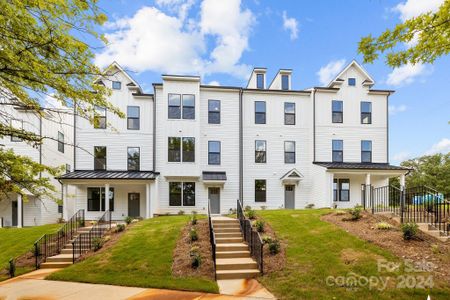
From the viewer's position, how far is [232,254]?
10.5m

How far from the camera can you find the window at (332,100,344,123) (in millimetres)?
23422

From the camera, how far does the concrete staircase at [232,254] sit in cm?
900

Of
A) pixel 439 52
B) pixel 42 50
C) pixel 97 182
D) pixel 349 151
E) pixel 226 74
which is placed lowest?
pixel 97 182

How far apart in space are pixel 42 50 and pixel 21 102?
1579 millimetres

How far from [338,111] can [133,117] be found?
15486 mm

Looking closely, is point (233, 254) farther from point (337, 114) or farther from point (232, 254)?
point (337, 114)

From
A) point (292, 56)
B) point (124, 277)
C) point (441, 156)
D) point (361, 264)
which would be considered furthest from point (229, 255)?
point (441, 156)

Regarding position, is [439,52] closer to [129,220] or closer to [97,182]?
[129,220]

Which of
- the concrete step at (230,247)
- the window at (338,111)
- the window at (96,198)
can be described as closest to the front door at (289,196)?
the window at (338,111)

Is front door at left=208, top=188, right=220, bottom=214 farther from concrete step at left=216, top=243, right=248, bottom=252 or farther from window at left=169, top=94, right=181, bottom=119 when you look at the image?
concrete step at left=216, top=243, right=248, bottom=252

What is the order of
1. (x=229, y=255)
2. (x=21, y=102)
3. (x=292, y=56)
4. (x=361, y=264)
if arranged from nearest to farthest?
(x=21, y=102) → (x=361, y=264) → (x=229, y=255) → (x=292, y=56)

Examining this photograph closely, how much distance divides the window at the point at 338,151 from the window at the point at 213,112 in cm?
916

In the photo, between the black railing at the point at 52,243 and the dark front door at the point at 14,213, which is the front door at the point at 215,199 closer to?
the black railing at the point at 52,243

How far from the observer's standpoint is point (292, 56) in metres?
24.3
